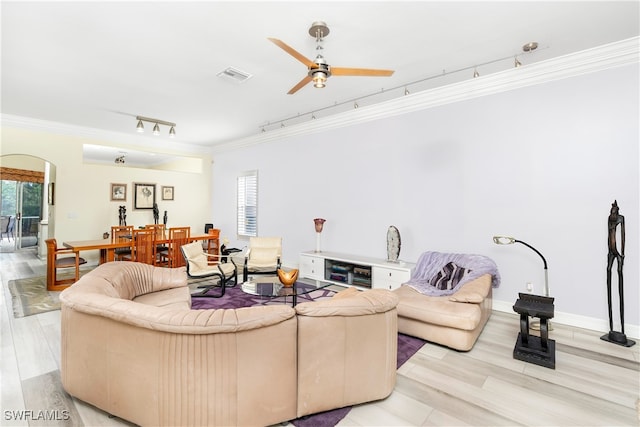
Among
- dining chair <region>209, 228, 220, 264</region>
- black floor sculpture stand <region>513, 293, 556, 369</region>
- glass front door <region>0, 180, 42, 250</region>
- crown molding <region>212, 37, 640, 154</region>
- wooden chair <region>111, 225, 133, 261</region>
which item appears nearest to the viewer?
black floor sculpture stand <region>513, 293, 556, 369</region>

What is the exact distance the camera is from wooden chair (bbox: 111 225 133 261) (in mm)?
5424

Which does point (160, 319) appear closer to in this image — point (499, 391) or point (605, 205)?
point (499, 391)

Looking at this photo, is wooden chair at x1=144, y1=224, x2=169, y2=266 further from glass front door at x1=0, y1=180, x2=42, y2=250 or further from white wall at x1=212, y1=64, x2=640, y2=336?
glass front door at x1=0, y1=180, x2=42, y2=250

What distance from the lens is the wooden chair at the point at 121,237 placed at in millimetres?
5424

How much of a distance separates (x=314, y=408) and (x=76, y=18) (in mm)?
3756

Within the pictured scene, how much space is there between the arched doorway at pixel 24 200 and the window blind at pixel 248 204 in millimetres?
5181

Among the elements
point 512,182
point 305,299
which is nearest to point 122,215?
point 305,299

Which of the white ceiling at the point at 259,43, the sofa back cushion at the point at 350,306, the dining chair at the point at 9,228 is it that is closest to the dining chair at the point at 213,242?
the white ceiling at the point at 259,43

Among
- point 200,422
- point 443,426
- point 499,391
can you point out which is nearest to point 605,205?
point 499,391

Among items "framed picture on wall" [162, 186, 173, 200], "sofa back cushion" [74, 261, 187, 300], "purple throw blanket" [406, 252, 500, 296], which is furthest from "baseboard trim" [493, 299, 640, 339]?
"framed picture on wall" [162, 186, 173, 200]

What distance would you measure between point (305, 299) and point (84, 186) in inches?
221

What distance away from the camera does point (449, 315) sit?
2.79 meters

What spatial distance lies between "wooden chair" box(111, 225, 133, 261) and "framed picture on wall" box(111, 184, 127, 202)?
131cm

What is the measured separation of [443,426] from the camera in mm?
1828
